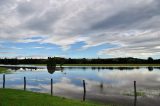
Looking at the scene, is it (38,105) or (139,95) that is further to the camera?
Answer: (139,95)

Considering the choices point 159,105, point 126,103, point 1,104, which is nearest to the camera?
point 1,104

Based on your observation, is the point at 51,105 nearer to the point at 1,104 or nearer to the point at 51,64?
the point at 1,104

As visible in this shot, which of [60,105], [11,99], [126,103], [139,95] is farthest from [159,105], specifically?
[11,99]

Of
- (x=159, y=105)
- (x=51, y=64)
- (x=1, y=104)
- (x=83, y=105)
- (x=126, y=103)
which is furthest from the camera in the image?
(x=51, y=64)

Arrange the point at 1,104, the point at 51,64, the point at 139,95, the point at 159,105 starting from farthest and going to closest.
→ 1. the point at 51,64
2. the point at 139,95
3. the point at 159,105
4. the point at 1,104

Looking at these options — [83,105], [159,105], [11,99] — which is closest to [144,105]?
[159,105]

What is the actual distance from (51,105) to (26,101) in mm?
2631

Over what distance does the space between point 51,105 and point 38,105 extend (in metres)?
1.01

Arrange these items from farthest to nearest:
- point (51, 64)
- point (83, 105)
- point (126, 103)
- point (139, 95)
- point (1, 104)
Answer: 1. point (51, 64)
2. point (139, 95)
3. point (126, 103)
4. point (83, 105)
5. point (1, 104)

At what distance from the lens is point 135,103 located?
26.6 m

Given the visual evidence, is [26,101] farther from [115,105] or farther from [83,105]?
[115,105]

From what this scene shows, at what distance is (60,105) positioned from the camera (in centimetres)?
2122

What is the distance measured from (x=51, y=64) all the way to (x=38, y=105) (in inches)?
5820

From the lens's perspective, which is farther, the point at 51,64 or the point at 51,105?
the point at 51,64
